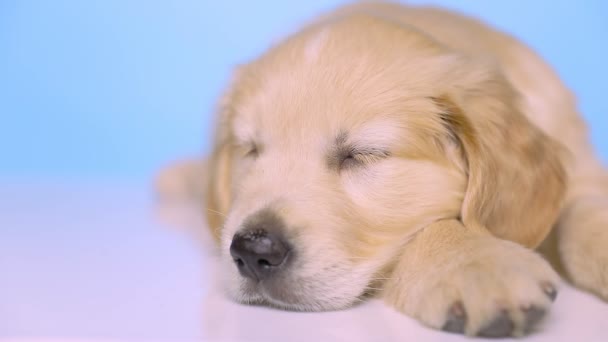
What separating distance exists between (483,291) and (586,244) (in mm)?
762

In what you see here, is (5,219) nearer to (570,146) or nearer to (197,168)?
(197,168)

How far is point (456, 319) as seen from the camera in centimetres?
224

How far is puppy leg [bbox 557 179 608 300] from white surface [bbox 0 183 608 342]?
0.20ft

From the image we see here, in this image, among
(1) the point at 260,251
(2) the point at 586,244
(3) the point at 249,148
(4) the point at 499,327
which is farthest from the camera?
(3) the point at 249,148

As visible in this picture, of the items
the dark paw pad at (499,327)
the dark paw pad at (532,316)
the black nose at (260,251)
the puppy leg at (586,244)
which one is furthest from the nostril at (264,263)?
the puppy leg at (586,244)

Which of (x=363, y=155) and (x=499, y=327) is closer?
(x=499, y=327)

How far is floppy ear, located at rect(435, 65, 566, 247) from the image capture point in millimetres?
2840

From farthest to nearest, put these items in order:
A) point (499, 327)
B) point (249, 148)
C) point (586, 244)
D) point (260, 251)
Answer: point (249, 148)
point (586, 244)
point (260, 251)
point (499, 327)

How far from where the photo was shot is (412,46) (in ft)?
10.1

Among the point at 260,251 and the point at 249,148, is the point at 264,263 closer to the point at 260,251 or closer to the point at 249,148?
the point at 260,251

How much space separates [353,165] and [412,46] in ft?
1.92

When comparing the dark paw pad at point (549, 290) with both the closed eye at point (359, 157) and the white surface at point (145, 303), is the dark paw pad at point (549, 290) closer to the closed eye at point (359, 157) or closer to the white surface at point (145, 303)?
the white surface at point (145, 303)

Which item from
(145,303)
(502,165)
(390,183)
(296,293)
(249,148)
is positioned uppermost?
(502,165)

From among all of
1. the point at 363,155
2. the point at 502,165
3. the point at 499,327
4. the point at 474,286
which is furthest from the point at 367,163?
the point at 499,327
